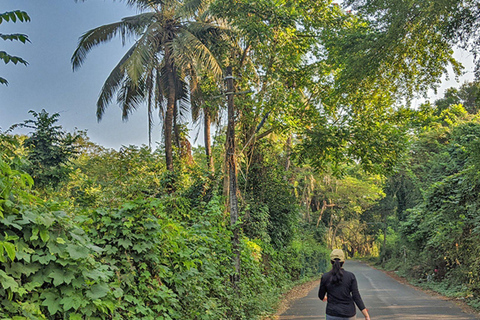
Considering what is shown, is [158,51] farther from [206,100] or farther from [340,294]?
[340,294]

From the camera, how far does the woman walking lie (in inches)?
238

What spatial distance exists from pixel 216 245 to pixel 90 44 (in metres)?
13.0

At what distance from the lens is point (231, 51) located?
16.8 metres

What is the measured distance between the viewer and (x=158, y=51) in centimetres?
1984

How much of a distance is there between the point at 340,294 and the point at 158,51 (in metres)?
16.2

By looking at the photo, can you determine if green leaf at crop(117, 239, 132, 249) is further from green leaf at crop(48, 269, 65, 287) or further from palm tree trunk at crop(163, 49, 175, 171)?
palm tree trunk at crop(163, 49, 175, 171)

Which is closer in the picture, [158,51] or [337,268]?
[337,268]

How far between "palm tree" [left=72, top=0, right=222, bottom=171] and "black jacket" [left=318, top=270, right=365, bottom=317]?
490 inches

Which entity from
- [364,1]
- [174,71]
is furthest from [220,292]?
[174,71]

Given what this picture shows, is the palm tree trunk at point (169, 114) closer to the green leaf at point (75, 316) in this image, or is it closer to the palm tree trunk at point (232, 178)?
the palm tree trunk at point (232, 178)

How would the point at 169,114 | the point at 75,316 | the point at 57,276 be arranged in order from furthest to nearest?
the point at 169,114, the point at 75,316, the point at 57,276

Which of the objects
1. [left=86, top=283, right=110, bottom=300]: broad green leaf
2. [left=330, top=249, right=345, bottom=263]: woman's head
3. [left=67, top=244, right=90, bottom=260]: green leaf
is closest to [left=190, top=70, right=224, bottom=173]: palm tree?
[left=330, top=249, right=345, bottom=263]: woman's head

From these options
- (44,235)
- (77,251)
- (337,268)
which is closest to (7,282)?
(44,235)

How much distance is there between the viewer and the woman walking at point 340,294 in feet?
19.8
